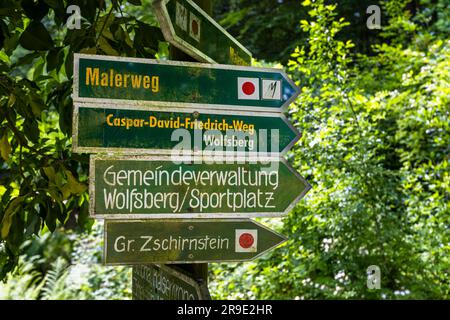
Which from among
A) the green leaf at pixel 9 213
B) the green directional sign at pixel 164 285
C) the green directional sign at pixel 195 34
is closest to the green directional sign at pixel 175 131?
the green directional sign at pixel 195 34

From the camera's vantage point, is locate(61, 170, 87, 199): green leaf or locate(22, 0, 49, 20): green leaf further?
locate(61, 170, 87, 199): green leaf

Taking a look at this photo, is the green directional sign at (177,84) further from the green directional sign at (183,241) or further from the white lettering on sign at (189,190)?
the green directional sign at (183,241)

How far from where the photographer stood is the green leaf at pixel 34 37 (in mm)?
2096

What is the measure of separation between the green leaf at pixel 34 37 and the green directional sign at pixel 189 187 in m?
0.57

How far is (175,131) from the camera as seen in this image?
191 centimetres

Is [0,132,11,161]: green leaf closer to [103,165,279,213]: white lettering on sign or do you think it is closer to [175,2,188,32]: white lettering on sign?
[103,165,279,213]: white lettering on sign

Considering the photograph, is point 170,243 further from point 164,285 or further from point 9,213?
point 9,213

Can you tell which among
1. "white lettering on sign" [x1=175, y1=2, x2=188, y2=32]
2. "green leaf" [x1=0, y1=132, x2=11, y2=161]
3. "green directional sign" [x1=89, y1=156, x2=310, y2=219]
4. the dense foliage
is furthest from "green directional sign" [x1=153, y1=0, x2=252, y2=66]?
the dense foliage

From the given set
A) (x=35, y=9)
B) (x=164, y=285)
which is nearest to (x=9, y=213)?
(x=164, y=285)

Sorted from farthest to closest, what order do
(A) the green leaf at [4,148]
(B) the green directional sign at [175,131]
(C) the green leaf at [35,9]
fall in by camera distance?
(A) the green leaf at [4,148], (C) the green leaf at [35,9], (B) the green directional sign at [175,131]

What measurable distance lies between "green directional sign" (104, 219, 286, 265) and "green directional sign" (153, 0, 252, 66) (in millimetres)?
557

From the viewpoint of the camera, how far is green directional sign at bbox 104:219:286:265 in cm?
183

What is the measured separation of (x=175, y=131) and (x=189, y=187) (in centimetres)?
18
